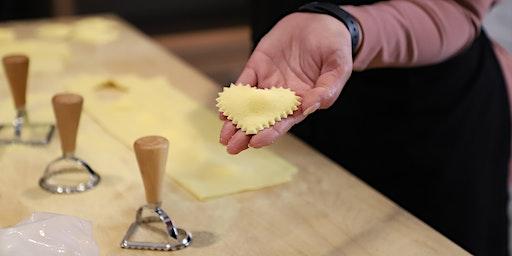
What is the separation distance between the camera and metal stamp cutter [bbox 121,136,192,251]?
89cm

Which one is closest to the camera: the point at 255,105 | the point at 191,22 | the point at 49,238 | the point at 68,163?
the point at 49,238

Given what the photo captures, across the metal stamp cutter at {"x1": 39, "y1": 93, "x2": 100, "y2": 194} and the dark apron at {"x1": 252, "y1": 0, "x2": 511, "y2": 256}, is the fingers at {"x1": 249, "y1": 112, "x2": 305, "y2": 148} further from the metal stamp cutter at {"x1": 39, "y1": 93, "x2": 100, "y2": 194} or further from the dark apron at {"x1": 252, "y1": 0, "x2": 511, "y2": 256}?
the dark apron at {"x1": 252, "y1": 0, "x2": 511, "y2": 256}

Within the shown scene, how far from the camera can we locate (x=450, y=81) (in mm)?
1283

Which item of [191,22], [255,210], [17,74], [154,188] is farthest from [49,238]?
[191,22]

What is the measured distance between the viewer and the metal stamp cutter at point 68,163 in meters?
1.01

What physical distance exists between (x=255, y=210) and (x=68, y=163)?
0.28 m

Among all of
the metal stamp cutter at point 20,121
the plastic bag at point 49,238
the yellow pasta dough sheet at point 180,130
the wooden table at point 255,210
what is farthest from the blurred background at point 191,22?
the plastic bag at point 49,238

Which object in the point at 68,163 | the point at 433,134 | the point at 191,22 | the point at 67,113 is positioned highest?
the point at 67,113

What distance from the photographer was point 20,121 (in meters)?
1.20

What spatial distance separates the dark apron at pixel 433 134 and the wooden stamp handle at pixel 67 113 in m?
0.44

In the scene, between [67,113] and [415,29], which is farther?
[415,29]

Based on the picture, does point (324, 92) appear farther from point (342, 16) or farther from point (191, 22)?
point (191, 22)

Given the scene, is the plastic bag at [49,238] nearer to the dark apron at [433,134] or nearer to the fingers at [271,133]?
the fingers at [271,133]

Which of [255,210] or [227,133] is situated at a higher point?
[227,133]
